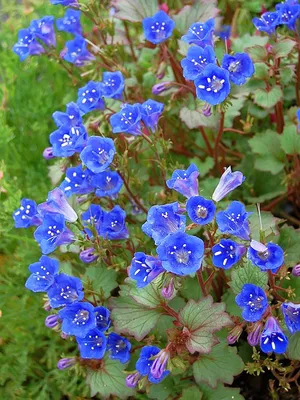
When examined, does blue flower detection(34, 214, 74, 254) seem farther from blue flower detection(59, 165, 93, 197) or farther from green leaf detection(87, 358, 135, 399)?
green leaf detection(87, 358, 135, 399)

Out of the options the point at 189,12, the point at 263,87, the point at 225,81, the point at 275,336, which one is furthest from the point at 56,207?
the point at 189,12

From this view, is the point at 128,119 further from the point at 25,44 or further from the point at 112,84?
the point at 25,44

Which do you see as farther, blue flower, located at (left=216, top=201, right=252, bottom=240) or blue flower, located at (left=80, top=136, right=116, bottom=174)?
blue flower, located at (left=80, top=136, right=116, bottom=174)

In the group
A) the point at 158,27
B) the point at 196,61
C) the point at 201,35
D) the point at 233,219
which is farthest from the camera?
the point at 158,27

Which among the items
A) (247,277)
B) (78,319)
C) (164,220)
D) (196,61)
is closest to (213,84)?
(196,61)

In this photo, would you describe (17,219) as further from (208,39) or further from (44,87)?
(44,87)

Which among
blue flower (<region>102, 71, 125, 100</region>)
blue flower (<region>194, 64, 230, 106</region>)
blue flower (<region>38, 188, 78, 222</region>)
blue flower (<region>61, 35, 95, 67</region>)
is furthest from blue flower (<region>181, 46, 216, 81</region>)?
blue flower (<region>61, 35, 95, 67</region>)

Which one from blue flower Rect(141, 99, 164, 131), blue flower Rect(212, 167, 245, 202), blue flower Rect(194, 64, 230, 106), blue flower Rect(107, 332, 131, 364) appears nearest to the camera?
Answer: blue flower Rect(212, 167, 245, 202)
